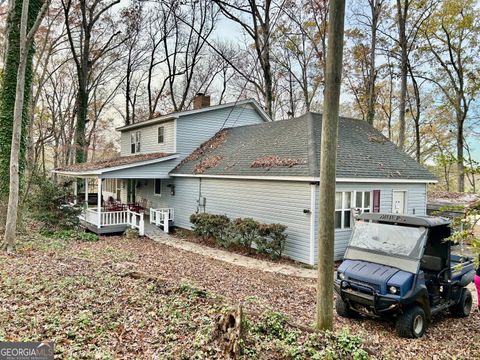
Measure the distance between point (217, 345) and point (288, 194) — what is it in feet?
26.1

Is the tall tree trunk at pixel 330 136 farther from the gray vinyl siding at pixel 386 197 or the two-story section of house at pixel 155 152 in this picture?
the two-story section of house at pixel 155 152

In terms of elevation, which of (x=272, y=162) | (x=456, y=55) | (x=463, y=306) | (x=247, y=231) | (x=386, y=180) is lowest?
(x=463, y=306)

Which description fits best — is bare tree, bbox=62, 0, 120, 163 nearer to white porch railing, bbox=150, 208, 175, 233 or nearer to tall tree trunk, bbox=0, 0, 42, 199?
tall tree trunk, bbox=0, 0, 42, 199

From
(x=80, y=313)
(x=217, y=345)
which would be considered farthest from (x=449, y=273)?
(x=80, y=313)

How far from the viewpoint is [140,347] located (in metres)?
4.01

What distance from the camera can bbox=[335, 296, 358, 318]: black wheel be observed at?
20.3 ft

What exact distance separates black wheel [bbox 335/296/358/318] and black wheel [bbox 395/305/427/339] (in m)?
0.91

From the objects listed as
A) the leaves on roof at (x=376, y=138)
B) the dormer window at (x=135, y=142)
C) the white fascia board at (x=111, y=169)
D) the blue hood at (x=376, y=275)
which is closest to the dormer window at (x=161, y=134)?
the white fascia board at (x=111, y=169)

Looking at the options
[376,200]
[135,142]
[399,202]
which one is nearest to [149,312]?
[376,200]

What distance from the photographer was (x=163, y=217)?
17.4m

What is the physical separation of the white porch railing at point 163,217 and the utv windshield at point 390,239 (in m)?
11.3

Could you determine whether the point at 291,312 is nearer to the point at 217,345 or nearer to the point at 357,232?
the point at 357,232

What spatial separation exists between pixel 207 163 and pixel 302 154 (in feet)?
18.9

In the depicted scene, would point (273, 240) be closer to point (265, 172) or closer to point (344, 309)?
point (265, 172)
